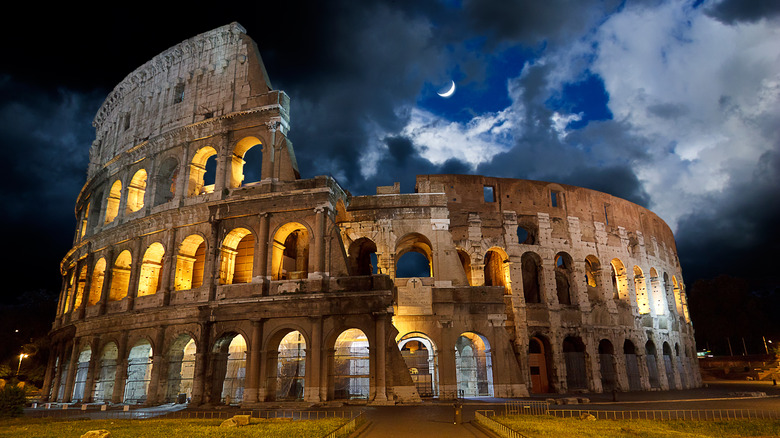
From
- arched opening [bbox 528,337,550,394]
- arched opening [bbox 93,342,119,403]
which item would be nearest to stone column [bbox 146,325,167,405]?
arched opening [bbox 93,342,119,403]

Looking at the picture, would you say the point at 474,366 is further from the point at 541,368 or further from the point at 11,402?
the point at 11,402

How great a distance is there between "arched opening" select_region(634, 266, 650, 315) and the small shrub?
104ft

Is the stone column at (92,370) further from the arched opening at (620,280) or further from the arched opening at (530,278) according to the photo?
the arched opening at (620,280)

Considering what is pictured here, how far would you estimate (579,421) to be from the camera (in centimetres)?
1248

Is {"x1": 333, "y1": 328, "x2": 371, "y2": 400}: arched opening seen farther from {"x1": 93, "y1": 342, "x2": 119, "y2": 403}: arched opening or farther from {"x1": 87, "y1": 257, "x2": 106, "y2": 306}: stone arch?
{"x1": 87, "y1": 257, "x2": 106, "y2": 306}: stone arch

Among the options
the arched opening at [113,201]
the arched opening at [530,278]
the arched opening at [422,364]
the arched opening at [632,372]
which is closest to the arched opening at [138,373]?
the arched opening at [113,201]

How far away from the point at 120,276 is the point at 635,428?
24161mm

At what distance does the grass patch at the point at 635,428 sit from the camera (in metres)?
10.4

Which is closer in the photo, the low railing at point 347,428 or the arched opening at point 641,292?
the low railing at point 347,428

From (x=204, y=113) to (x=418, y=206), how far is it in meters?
11.8

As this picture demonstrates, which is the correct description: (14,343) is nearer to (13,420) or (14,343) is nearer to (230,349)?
(230,349)

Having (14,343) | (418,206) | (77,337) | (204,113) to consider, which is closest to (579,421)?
(418,206)

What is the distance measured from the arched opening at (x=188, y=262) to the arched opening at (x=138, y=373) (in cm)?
310

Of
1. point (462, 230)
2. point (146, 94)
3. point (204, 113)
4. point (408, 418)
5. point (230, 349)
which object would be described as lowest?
point (408, 418)
